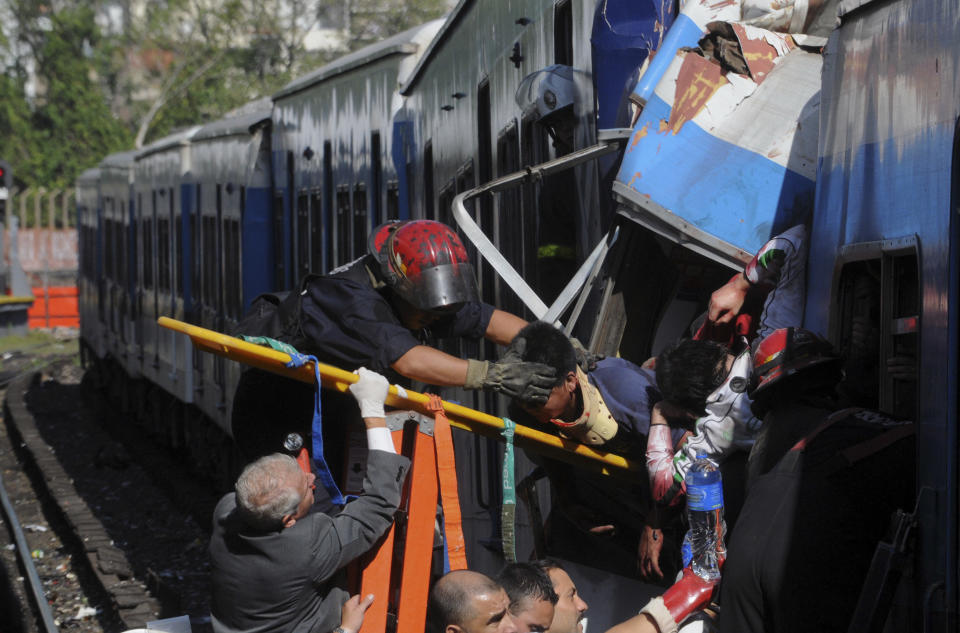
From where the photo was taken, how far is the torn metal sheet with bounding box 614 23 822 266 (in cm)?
479

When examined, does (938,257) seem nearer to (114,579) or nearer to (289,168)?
(114,579)

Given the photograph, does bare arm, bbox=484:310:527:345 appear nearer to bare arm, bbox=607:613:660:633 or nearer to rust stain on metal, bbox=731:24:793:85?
rust stain on metal, bbox=731:24:793:85

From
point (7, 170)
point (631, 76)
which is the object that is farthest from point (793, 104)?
point (7, 170)

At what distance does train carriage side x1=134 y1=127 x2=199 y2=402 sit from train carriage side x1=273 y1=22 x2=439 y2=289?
306 centimetres

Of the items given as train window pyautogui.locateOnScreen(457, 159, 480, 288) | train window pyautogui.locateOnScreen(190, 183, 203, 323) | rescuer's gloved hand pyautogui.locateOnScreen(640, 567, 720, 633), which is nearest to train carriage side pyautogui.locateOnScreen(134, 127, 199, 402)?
train window pyautogui.locateOnScreen(190, 183, 203, 323)

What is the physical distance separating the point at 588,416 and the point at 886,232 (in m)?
1.40

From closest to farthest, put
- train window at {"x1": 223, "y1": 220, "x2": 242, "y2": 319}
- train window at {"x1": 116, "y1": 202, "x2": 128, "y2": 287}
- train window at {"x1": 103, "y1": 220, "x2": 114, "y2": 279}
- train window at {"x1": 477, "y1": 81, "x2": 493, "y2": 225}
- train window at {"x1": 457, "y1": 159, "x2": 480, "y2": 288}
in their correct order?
train window at {"x1": 477, "y1": 81, "x2": 493, "y2": 225}
train window at {"x1": 457, "y1": 159, "x2": 480, "y2": 288}
train window at {"x1": 223, "y1": 220, "x2": 242, "y2": 319}
train window at {"x1": 116, "y1": 202, "x2": 128, "y2": 287}
train window at {"x1": 103, "y1": 220, "x2": 114, "y2": 279}

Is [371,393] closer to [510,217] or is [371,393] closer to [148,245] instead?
[510,217]

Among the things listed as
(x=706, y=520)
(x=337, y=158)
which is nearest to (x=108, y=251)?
(x=337, y=158)

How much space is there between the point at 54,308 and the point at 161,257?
63.3 feet

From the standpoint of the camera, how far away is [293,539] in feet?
14.7

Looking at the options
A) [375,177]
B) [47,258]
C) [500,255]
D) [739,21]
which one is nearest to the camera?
[739,21]

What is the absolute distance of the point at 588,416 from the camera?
4758 millimetres

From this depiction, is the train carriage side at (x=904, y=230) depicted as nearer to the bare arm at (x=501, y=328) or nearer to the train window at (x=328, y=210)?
the bare arm at (x=501, y=328)
